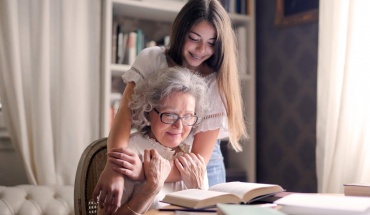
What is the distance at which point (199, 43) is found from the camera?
1.80 m

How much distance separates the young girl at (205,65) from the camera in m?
1.79

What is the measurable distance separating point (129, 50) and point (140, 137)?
1509 millimetres

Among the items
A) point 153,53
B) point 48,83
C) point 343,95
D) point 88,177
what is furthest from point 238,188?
point 48,83

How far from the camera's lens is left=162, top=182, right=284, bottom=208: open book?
1.25m

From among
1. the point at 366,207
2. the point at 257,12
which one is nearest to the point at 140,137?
the point at 366,207

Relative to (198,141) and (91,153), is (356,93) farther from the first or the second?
(91,153)

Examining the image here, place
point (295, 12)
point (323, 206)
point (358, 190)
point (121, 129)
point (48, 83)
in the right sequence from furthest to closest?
1. point (295, 12)
2. point (48, 83)
3. point (121, 129)
4. point (358, 190)
5. point (323, 206)

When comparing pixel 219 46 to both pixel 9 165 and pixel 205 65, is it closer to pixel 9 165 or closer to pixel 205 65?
pixel 205 65

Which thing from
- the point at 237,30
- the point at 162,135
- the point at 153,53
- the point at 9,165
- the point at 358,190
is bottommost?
the point at 9,165

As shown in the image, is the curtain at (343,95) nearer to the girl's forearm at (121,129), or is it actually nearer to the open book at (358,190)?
the open book at (358,190)

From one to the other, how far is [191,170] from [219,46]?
0.47 m

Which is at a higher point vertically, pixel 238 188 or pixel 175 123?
pixel 175 123

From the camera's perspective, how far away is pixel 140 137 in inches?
68.4

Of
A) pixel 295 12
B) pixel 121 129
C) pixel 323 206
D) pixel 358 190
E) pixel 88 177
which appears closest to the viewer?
pixel 323 206
